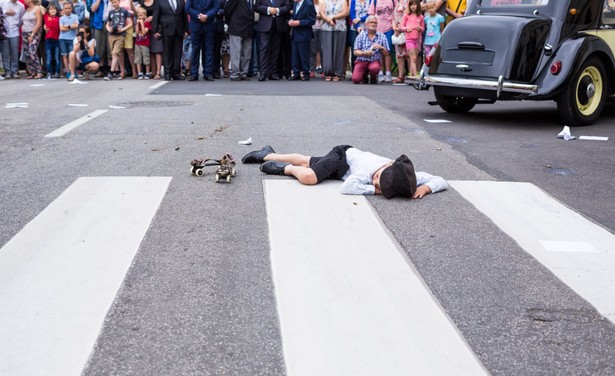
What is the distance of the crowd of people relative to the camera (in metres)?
18.7

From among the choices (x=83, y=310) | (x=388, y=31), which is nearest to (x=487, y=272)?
(x=83, y=310)

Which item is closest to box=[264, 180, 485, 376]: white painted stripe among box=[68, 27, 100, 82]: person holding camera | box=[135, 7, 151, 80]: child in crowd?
box=[135, 7, 151, 80]: child in crowd

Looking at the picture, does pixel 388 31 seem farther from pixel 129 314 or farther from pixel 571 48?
pixel 129 314

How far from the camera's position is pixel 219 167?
742cm

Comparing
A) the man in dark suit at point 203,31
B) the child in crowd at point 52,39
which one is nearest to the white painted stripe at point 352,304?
the man in dark suit at point 203,31

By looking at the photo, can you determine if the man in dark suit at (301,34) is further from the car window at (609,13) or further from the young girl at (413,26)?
the car window at (609,13)

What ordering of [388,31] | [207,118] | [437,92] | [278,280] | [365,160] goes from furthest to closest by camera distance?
[388,31] < [437,92] < [207,118] < [365,160] < [278,280]

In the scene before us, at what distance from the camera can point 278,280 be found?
4.48 m

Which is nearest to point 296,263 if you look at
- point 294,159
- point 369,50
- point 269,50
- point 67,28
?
point 294,159

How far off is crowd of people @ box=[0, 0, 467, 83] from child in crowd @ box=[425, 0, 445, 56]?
2 centimetres

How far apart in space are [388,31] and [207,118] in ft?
31.1

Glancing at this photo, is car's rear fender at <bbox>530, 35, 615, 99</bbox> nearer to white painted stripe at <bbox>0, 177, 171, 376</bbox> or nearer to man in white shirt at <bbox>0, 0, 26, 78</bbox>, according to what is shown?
white painted stripe at <bbox>0, 177, 171, 376</bbox>

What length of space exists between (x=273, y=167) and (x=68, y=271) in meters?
2.95

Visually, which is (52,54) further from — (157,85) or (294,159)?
(294,159)
